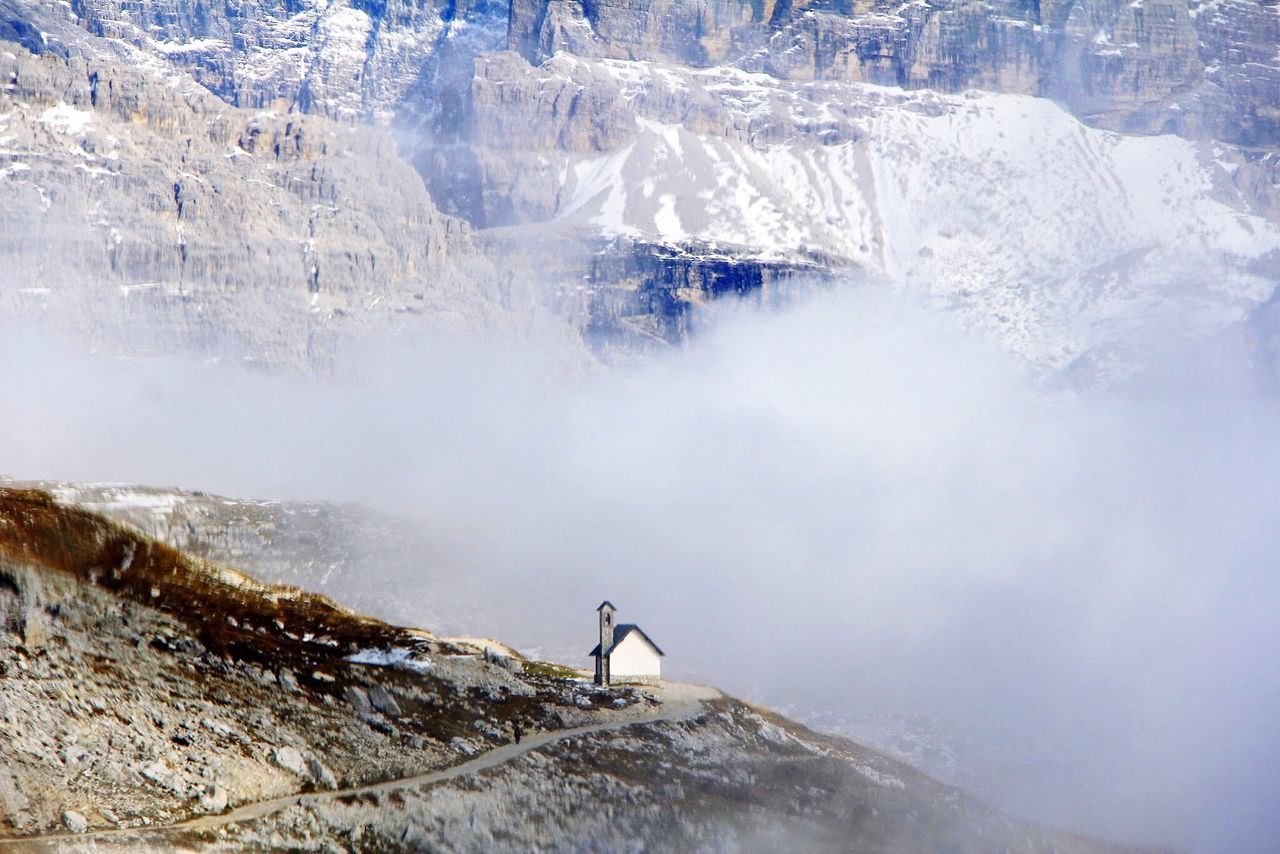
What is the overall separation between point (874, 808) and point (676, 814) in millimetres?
20544

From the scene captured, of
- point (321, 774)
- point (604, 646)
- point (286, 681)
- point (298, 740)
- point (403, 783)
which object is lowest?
point (604, 646)

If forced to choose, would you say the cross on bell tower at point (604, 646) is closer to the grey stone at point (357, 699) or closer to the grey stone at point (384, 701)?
the grey stone at point (384, 701)

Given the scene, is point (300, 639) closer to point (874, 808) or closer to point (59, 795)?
point (59, 795)

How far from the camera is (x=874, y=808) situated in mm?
101625

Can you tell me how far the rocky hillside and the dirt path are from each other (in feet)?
0.45

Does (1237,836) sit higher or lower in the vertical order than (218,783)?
lower

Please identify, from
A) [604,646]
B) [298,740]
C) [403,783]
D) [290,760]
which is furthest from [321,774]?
[604,646]

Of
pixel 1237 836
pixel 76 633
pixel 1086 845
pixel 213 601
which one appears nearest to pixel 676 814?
pixel 213 601

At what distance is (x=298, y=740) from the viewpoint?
71000 millimetres

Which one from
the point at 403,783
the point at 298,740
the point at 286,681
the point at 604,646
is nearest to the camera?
the point at 298,740

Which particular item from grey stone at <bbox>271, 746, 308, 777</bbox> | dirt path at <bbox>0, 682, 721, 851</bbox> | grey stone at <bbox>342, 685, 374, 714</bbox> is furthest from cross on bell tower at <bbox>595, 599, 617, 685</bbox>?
grey stone at <bbox>271, 746, 308, 777</bbox>

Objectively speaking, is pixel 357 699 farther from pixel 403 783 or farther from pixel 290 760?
pixel 290 760

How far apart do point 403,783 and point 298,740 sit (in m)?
4.69

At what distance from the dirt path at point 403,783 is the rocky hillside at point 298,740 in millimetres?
138
